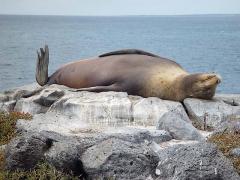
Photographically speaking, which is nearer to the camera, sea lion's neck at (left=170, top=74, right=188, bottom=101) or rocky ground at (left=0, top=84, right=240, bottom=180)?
rocky ground at (left=0, top=84, right=240, bottom=180)

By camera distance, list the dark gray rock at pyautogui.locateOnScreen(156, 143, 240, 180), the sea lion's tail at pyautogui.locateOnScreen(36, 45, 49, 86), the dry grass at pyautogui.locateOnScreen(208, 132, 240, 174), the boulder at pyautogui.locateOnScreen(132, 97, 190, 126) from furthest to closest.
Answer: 1. the sea lion's tail at pyautogui.locateOnScreen(36, 45, 49, 86)
2. the boulder at pyautogui.locateOnScreen(132, 97, 190, 126)
3. the dry grass at pyautogui.locateOnScreen(208, 132, 240, 174)
4. the dark gray rock at pyautogui.locateOnScreen(156, 143, 240, 180)

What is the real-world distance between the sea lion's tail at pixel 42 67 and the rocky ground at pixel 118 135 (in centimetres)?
82

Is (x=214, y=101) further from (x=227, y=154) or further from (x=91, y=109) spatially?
(x=227, y=154)

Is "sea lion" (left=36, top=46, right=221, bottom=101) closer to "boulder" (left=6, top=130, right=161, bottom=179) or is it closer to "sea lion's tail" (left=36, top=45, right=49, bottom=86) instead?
"sea lion's tail" (left=36, top=45, right=49, bottom=86)

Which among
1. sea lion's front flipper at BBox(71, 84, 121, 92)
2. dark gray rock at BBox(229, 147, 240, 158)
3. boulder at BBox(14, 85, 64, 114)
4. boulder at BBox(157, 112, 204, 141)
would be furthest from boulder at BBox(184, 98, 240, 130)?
dark gray rock at BBox(229, 147, 240, 158)

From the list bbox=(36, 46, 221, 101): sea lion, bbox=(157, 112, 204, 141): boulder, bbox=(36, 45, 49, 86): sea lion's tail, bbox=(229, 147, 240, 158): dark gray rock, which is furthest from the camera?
bbox=(36, 45, 49, 86): sea lion's tail

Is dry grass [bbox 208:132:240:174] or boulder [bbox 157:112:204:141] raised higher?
dry grass [bbox 208:132:240:174]

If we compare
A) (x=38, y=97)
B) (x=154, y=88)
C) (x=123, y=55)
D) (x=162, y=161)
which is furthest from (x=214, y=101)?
(x=162, y=161)

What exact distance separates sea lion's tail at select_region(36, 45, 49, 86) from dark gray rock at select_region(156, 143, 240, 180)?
6.63 metres

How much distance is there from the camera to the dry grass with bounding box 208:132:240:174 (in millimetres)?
6940

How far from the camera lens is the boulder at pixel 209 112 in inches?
Answer: 395

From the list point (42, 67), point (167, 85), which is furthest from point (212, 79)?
point (42, 67)

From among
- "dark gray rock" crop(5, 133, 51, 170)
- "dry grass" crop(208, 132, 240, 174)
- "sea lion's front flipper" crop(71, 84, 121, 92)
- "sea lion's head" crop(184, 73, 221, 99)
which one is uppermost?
"dark gray rock" crop(5, 133, 51, 170)

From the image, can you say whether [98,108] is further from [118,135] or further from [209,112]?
[118,135]
